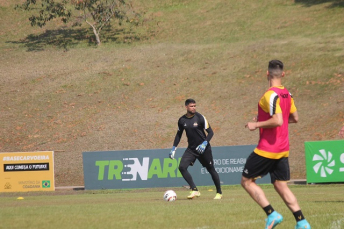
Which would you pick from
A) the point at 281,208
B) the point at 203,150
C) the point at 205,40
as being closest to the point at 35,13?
the point at 205,40

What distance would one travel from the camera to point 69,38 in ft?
183

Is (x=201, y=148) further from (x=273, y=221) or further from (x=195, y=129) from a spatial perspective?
(x=273, y=221)

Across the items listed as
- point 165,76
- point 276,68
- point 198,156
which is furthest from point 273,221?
point 165,76

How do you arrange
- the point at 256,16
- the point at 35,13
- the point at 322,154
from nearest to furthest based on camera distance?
the point at 322,154
the point at 256,16
the point at 35,13

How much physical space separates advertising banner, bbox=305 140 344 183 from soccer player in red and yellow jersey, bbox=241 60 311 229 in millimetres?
13695

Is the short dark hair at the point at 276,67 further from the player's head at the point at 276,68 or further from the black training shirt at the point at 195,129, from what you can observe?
the black training shirt at the point at 195,129

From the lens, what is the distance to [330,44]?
46344 millimetres

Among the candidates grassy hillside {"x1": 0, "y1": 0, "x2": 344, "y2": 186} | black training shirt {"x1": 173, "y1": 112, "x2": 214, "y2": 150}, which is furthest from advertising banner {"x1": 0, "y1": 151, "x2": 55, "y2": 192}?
black training shirt {"x1": 173, "y1": 112, "x2": 214, "y2": 150}

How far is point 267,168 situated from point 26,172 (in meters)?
17.5

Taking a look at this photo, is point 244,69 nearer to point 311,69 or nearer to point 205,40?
point 311,69

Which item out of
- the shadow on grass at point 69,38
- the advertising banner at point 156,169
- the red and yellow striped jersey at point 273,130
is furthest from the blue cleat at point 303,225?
the shadow on grass at point 69,38

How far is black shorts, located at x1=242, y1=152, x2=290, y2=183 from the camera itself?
7809 mm

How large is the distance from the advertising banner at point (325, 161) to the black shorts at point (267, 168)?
13.7m

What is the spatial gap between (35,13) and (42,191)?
40764 mm
